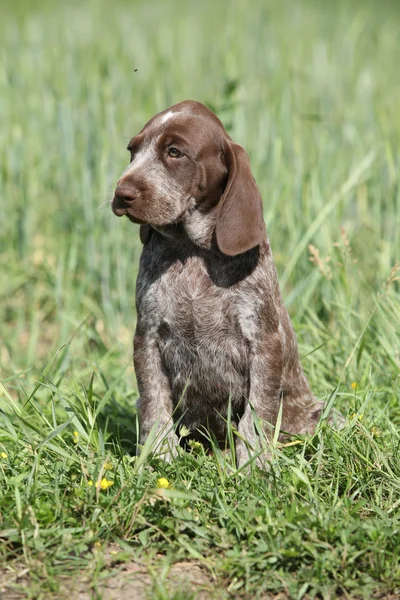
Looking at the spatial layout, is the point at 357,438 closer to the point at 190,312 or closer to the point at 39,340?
the point at 190,312

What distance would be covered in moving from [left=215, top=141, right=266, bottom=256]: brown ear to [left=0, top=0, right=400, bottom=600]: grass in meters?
0.79

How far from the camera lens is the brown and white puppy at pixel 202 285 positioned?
3.43 m

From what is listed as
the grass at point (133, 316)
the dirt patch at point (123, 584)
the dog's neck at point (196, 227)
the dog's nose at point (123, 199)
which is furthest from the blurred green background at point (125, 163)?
the dirt patch at point (123, 584)

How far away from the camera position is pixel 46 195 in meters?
6.52

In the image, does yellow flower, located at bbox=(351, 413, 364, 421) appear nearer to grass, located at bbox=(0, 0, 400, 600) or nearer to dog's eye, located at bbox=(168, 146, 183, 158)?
grass, located at bbox=(0, 0, 400, 600)

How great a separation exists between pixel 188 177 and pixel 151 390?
928 millimetres

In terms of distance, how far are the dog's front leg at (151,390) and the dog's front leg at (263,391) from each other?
1.01 ft

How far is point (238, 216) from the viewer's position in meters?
3.44

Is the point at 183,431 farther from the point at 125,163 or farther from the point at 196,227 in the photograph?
the point at 125,163

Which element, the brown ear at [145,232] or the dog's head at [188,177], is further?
the brown ear at [145,232]

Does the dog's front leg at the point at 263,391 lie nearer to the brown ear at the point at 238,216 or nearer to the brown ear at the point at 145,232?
the brown ear at the point at 238,216

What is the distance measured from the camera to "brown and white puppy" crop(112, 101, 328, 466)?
343cm

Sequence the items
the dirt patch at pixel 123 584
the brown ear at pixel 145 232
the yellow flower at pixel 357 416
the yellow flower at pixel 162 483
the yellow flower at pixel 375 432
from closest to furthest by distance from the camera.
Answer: the dirt patch at pixel 123 584 < the yellow flower at pixel 162 483 < the yellow flower at pixel 357 416 < the yellow flower at pixel 375 432 < the brown ear at pixel 145 232

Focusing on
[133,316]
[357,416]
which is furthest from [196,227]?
[133,316]
